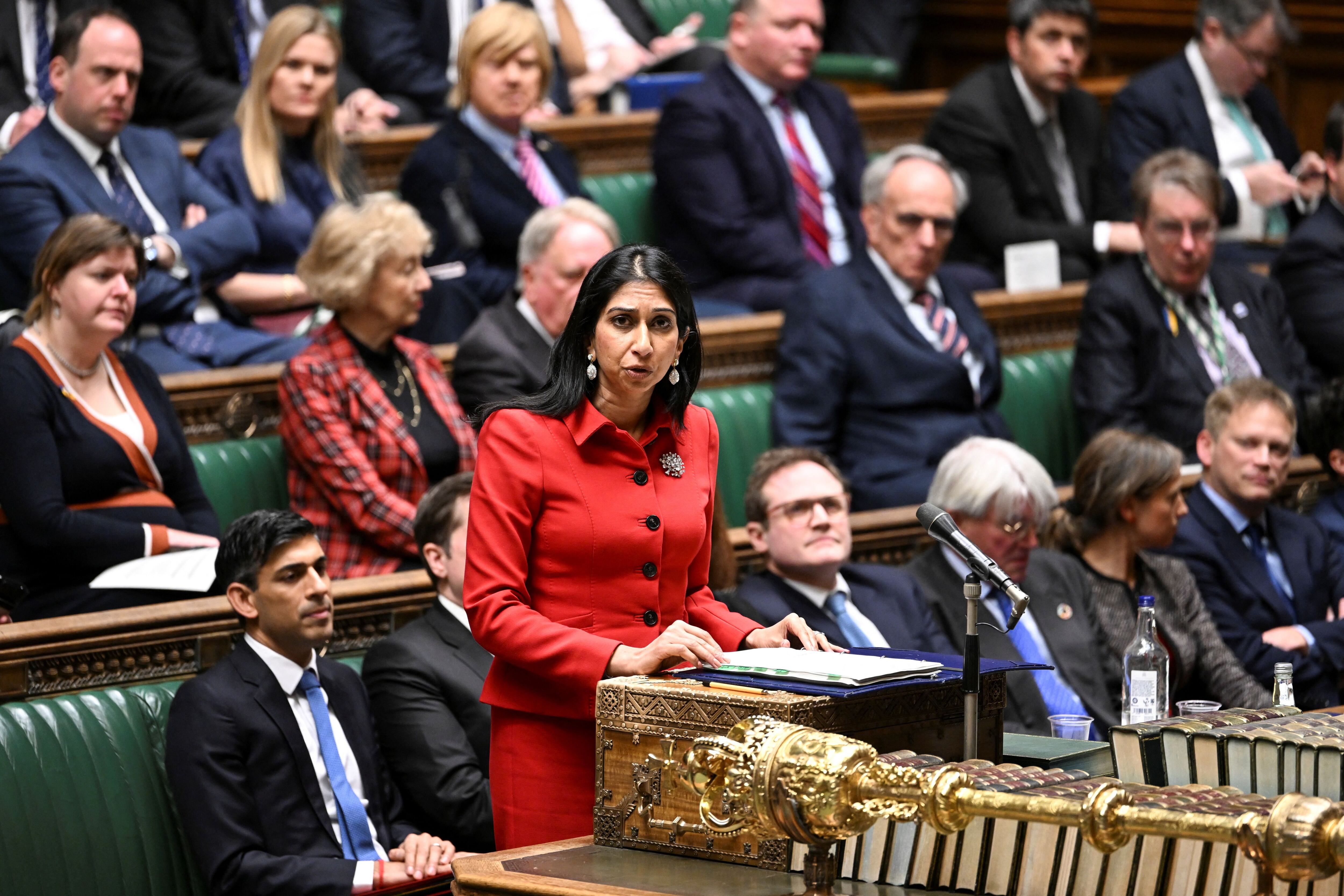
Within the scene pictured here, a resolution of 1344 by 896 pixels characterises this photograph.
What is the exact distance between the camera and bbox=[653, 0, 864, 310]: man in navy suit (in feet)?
16.0

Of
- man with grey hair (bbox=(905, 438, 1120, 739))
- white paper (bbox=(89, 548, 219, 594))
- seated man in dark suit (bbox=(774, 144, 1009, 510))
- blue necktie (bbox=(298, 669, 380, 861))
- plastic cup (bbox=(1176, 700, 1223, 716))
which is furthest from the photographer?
seated man in dark suit (bbox=(774, 144, 1009, 510))

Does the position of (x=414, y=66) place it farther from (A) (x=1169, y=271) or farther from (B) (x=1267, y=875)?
(B) (x=1267, y=875)

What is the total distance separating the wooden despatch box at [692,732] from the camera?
1904 millimetres

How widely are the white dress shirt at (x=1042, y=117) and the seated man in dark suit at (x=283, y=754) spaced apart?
2928 millimetres

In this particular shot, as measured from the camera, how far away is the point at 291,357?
4.10m

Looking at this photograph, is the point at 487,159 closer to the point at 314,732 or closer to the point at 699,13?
the point at 314,732

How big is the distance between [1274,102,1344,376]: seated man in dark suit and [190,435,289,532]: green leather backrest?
8.88ft

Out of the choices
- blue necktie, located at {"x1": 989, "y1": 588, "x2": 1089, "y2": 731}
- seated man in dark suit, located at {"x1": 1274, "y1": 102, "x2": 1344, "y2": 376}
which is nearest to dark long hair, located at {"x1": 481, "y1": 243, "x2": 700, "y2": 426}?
blue necktie, located at {"x1": 989, "y1": 588, "x2": 1089, "y2": 731}

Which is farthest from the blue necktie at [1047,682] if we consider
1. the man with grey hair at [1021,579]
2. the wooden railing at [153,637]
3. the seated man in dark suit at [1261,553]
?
the wooden railing at [153,637]

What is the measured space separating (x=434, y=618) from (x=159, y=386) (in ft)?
2.74

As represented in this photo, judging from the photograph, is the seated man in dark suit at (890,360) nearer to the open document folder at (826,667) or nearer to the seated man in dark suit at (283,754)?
the seated man in dark suit at (283,754)

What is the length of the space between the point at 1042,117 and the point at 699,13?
1.79m

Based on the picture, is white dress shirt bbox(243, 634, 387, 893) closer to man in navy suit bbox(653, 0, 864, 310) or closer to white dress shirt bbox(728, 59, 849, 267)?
man in navy suit bbox(653, 0, 864, 310)

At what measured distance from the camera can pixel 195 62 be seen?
5102 mm
